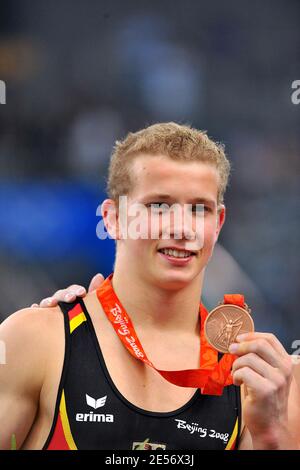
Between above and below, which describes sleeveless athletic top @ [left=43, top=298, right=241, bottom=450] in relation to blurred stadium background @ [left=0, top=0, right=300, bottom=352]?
below

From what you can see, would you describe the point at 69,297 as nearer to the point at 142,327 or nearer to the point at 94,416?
the point at 142,327

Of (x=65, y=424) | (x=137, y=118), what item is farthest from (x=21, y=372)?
(x=137, y=118)

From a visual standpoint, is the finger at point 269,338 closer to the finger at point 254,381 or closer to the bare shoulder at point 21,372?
the finger at point 254,381

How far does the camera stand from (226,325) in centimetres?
298

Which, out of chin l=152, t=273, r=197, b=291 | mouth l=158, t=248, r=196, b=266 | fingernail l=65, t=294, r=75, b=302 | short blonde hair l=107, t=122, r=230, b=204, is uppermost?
short blonde hair l=107, t=122, r=230, b=204

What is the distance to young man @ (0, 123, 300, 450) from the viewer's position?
3.03 m

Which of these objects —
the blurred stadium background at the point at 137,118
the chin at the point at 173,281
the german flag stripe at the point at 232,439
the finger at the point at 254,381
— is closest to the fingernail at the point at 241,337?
the finger at the point at 254,381

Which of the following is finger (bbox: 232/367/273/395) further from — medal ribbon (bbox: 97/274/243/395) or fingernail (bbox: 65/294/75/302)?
fingernail (bbox: 65/294/75/302)

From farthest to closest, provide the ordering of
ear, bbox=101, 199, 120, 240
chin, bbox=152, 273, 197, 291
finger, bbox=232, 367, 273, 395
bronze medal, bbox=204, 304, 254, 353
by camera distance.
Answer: ear, bbox=101, 199, 120, 240, chin, bbox=152, 273, 197, 291, bronze medal, bbox=204, 304, 254, 353, finger, bbox=232, 367, 273, 395

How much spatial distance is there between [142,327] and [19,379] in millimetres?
642

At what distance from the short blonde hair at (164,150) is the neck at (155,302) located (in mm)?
417

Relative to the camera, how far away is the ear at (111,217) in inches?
134

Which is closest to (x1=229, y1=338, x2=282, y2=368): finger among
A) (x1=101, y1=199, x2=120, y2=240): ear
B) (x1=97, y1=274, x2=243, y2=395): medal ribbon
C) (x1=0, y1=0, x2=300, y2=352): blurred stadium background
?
(x1=97, y1=274, x2=243, y2=395): medal ribbon

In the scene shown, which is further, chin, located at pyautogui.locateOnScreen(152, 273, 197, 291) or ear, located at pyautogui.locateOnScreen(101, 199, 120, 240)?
ear, located at pyautogui.locateOnScreen(101, 199, 120, 240)
